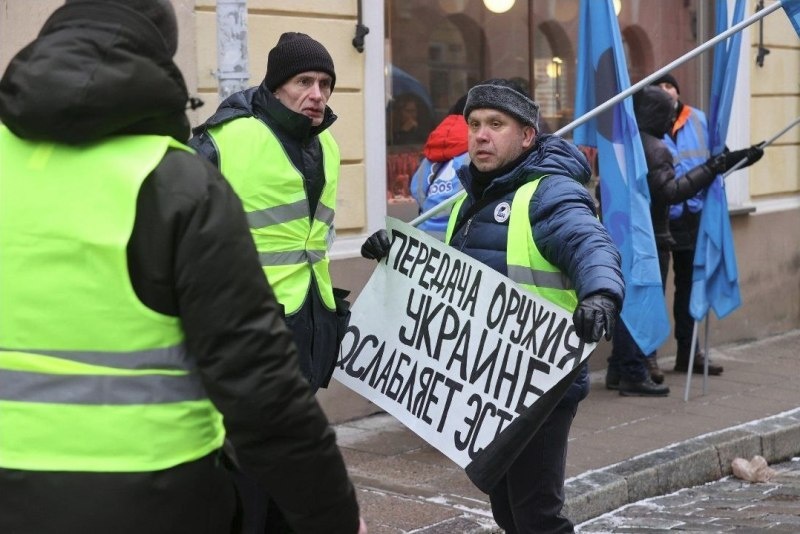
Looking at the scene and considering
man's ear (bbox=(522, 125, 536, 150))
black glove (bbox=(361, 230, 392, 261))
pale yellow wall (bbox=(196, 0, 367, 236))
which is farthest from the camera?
pale yellow wall (bbox=(196, 0, 367, 236))

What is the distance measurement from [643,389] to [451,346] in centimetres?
407

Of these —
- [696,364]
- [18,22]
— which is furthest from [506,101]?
[696,364]

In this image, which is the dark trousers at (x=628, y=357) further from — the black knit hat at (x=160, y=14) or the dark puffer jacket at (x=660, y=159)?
the black knit hat at (x=160, y=14)

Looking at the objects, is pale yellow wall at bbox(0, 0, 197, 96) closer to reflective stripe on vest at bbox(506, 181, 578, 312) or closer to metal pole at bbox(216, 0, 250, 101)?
metal pole at bbox(216, 0, 250, 101)

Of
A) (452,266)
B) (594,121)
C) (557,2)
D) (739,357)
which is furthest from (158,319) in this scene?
(739,357)

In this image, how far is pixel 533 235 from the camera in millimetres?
4223

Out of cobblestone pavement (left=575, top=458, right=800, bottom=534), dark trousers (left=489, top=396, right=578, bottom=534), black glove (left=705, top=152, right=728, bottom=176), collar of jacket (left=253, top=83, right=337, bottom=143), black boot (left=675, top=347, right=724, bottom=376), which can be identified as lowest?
cobblestone pavement (left=575, top=458, right=800, bottom=534)

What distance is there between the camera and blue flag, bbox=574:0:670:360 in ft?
23.4

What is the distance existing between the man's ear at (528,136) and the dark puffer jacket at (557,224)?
0.08ft

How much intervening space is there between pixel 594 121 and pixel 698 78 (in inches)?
145

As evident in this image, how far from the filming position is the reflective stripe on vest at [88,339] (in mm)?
2207

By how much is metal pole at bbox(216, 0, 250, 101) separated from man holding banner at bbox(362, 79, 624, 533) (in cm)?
98

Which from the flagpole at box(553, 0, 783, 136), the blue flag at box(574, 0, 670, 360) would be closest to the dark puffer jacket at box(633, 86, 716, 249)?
the blue flag at box(574, 0, 670, 360)

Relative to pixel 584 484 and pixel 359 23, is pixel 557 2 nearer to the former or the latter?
pixel 359 23
